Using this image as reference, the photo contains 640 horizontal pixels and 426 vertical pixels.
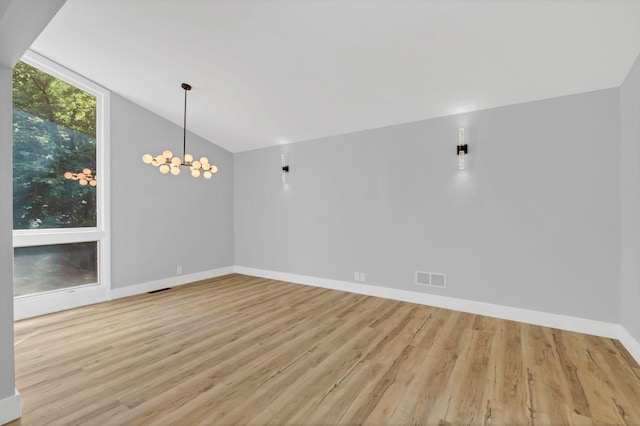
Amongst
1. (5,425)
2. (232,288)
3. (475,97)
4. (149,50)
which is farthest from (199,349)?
(475,97)

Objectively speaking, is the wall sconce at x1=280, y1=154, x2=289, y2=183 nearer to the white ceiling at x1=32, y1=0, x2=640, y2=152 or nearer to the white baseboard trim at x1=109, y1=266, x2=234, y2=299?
the white ceiling at x1=32, y1=0, x2=640, y2=152

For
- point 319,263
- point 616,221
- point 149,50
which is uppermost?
point 149,50

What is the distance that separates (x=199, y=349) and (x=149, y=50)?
11.4 ft

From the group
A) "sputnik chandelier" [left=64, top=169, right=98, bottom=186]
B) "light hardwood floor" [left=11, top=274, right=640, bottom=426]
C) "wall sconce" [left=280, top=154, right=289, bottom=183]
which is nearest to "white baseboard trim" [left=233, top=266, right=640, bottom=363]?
"light hardwood floor" [left=11, top=274, right=640, bottom=426]

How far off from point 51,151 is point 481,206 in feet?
20.2

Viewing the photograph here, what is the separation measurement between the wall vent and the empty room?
4 centimetres

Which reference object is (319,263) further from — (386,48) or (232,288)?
(386,48)

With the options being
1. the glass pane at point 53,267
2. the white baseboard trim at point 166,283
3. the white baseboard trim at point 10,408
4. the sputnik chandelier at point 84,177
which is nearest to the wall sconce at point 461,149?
the white baseboard trim at point 10,408

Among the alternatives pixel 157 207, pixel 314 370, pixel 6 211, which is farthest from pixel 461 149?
pixel 157 207

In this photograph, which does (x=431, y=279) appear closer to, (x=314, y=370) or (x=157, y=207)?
(x=314, y=370)

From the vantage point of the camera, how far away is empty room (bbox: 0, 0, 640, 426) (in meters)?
2.09

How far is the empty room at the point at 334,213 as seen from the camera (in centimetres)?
209

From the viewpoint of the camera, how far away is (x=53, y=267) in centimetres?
403

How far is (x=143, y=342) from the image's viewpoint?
116 inches
